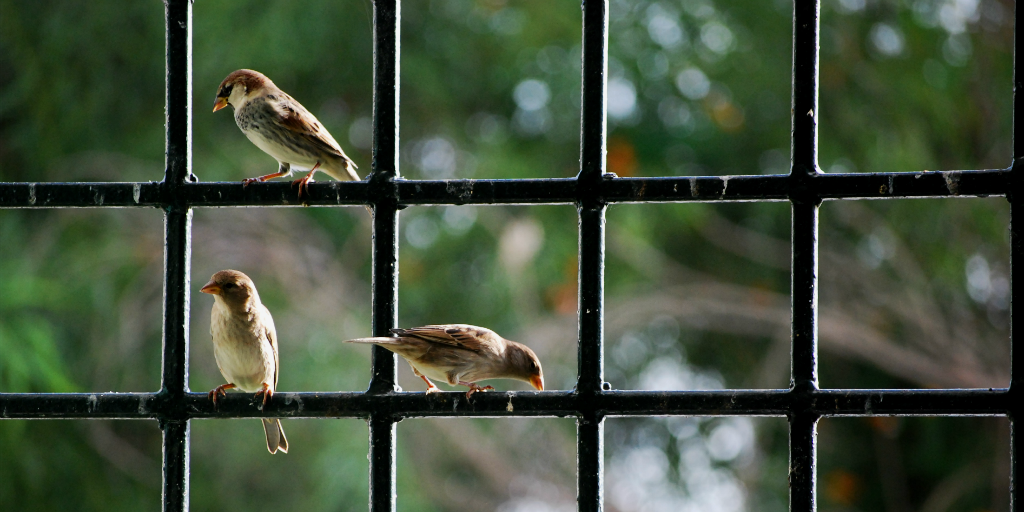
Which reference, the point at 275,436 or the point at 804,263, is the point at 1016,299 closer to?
the point at 804,263

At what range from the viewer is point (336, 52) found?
692 cm

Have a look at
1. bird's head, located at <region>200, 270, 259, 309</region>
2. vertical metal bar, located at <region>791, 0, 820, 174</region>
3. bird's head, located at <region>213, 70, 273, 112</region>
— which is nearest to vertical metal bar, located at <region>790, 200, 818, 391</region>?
vertical metal bar, located at <region>791, 0, 820, 174</region>

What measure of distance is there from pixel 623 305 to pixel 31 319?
3334mm

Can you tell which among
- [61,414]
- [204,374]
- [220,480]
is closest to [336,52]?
[204,374]

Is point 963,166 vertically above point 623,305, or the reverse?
point 963,166

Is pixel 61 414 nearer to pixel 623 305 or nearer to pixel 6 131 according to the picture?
pixel 623 305

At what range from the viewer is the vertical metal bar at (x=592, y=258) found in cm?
216

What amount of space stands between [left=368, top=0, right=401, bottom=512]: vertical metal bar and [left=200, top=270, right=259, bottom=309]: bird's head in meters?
1.04

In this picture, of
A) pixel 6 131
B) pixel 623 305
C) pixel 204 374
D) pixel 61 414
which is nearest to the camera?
pixel 61 414

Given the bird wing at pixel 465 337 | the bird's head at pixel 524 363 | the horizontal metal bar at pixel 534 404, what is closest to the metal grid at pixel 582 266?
the horizontal metal bar at pixel 534 404

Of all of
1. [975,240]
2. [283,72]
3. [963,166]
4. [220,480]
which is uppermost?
[283,72]

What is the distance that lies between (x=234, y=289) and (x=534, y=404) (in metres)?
1.42

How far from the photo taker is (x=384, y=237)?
224 cm

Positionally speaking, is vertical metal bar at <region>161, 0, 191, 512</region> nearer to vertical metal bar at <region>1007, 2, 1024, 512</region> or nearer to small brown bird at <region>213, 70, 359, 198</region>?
small brown bird at <region>213, 70, 359, 198</region>
